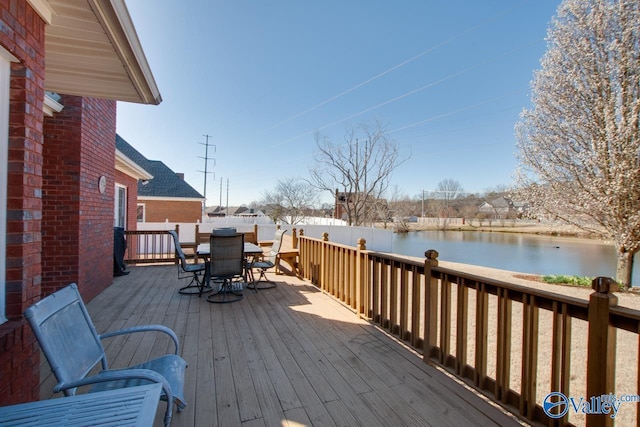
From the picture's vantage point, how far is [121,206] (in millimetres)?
7965

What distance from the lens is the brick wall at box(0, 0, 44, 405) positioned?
156cm

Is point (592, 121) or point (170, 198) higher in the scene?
point (592, 121)

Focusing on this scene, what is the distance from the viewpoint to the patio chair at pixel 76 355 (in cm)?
135

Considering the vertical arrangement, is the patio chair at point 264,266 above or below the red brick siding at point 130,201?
below

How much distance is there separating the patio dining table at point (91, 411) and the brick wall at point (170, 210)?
16.8m

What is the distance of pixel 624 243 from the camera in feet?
27.0

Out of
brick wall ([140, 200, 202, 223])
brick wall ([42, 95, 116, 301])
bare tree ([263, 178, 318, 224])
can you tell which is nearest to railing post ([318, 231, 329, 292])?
brick wall ([42, 95, 116, 301])

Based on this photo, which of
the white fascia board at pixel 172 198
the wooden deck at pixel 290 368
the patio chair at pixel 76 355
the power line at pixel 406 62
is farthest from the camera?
the white fascia board at pixel 172 198

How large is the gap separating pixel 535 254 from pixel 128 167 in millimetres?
18114

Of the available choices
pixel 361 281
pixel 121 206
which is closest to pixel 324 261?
pixel 361 281

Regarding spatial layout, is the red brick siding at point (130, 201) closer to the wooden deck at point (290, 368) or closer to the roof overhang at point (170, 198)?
the wooden deck at point (290, 368)

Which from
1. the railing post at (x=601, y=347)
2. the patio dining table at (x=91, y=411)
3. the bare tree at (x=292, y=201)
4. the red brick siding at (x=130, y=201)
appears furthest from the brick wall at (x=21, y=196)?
the bare tree at (x=292, y=201)

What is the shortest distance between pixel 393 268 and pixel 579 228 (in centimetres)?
929

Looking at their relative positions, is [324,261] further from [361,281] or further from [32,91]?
[32,91]
